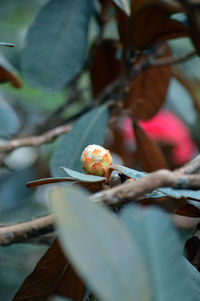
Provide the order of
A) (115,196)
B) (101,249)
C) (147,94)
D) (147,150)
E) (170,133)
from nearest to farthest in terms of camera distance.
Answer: (101,249)
(115,196)
(147,150)
(147,94)
(170,133)

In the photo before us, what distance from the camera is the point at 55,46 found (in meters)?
0.86

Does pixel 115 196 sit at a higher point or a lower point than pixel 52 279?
higher

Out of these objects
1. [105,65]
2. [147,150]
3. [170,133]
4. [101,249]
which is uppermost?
[101,249]

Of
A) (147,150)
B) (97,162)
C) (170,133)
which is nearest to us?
(97,162)

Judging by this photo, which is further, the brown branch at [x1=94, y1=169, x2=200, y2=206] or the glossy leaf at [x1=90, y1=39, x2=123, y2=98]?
the glossy leaf at [x1=90, y1=39, x2=123, y2=98]

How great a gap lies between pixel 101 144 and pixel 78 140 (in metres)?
0.05

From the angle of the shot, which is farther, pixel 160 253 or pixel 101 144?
pixel 101 144

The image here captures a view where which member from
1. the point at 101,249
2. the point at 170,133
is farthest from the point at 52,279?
the point at 170,133

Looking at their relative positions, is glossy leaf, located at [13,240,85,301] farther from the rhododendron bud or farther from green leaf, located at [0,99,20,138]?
green leaf, located at [0,99,20,138]

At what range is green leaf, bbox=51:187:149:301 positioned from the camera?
0.84ft

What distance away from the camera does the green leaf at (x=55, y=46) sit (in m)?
0.86

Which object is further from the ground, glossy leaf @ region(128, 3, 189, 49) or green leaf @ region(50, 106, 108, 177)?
glossy leaf @ region(128, 3, 189, 49)

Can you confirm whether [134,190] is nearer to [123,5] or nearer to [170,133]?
[123,5]

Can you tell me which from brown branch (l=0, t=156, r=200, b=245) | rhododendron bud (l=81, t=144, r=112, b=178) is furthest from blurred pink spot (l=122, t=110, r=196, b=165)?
brown branch (l=0, t=156, r=200, b=245)
